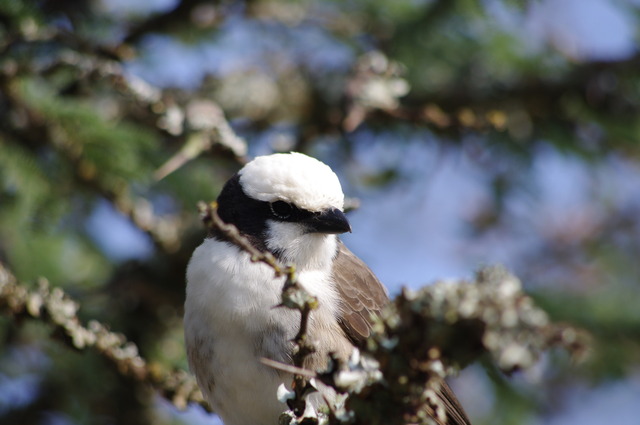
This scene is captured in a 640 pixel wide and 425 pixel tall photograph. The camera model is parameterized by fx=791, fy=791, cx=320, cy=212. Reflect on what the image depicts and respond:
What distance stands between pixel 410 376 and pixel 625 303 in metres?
3.08

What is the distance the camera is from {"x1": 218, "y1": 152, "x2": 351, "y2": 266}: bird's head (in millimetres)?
2979

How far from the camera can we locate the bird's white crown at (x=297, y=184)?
2.97m

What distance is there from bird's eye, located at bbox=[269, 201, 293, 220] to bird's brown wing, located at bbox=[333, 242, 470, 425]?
33 centimetres

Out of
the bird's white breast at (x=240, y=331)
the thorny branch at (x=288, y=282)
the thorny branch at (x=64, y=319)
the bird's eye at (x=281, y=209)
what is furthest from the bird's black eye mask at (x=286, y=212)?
the thorny branch at (x=288, y=282)

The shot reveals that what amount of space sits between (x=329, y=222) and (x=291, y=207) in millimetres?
167

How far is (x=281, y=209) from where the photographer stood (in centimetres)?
305

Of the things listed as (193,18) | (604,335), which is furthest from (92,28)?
(604,335)

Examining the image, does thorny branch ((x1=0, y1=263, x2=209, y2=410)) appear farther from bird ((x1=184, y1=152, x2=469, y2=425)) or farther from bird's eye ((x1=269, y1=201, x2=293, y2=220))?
bird's eye ((x1=269, y1=201, x2=293, y2=220))

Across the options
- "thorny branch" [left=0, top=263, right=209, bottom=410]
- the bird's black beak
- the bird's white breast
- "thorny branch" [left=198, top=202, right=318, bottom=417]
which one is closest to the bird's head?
the bird's black beak

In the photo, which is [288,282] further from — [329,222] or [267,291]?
[329,222]

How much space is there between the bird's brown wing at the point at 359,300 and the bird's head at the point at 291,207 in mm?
165

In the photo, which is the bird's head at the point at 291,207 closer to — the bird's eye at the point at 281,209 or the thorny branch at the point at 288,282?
the bird's eye at the point at 281,209

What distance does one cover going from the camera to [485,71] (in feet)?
14.4

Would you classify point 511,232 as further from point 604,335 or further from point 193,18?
point 193,18
